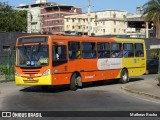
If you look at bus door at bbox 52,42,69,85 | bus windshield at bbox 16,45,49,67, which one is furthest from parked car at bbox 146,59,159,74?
bus windshield at bbox 16,45,49,67

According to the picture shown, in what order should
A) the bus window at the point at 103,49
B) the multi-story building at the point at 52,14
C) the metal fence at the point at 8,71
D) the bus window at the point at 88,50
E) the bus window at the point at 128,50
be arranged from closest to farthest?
the bus window at the point at 88,50
the bus window at the point at 103,49
the bus window at the point at 128,50
the metal fence at the point at 8,71
the multi-story building at the point at 52,14

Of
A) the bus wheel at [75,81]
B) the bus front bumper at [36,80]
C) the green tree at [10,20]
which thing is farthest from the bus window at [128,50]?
the green tree at [10,20]

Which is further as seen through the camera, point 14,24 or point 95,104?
point 14,24

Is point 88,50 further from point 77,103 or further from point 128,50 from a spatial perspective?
point 77,103

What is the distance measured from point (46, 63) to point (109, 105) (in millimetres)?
5932

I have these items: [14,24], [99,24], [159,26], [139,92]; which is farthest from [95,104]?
[99,24]

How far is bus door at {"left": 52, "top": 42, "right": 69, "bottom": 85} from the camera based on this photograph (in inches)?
835

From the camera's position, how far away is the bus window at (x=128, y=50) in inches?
1101

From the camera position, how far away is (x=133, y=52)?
29.0m

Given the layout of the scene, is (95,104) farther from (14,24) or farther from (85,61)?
(14,24)

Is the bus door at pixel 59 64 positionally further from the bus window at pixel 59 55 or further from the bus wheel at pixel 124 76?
the bus wheel at pixel 124 76

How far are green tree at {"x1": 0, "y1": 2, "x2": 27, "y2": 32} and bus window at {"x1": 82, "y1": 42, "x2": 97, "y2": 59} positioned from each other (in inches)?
2324

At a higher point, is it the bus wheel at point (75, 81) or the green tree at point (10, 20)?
the green tree at point (10, 20)

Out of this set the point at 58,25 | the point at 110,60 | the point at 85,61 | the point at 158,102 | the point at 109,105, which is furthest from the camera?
the point at 58,25
